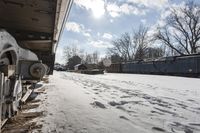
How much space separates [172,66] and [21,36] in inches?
776

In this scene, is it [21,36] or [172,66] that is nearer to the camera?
[21,36]

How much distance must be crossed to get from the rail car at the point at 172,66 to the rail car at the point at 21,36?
1663cm

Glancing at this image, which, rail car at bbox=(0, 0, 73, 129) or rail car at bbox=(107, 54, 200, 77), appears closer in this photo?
rail car at bbox=(0, 0, 73, 129)

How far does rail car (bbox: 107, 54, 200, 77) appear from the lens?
19.9 metres

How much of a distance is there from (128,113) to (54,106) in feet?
5.03

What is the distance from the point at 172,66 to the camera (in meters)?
23.2

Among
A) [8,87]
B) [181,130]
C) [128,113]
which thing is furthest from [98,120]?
[8,87]

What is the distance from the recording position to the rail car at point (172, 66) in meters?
19.9

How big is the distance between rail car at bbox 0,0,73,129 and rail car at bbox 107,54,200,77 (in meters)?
16.6

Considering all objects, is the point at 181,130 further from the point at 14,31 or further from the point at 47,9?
the point at 14,31

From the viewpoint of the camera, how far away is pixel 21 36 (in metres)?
5.38

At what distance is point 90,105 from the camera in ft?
17.2

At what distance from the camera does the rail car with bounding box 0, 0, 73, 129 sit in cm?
290

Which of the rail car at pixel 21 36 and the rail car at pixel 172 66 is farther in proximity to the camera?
the rail car at pixel 172 66
